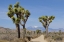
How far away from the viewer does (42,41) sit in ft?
97.8

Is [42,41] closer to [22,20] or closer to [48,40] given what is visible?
[48,40]

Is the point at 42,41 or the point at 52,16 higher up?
the point at 52,16

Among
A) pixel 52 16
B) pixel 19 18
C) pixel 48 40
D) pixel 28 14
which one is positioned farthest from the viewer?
pixel 52 16

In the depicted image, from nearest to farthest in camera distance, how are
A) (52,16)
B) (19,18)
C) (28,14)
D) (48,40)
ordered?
(48,40) < (19,18) < (28,14) < (52,16)

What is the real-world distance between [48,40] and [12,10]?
9564 mm

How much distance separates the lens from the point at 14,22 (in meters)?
33.8

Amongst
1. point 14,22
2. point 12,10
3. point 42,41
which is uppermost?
point 12,10

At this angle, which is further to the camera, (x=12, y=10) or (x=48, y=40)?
(x=12, y=10)

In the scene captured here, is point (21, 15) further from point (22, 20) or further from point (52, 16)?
point (52, 16)

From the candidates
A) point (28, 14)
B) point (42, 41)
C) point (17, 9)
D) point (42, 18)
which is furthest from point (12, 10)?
point (42, 18)

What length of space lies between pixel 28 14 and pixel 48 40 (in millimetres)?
8868

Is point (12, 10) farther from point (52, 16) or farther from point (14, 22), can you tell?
point (52, 16)

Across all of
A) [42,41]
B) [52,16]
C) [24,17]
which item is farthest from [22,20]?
[52,16]

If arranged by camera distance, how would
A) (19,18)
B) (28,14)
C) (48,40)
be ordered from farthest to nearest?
1. (28,14)
2. (19,18)
3. (48,40)
